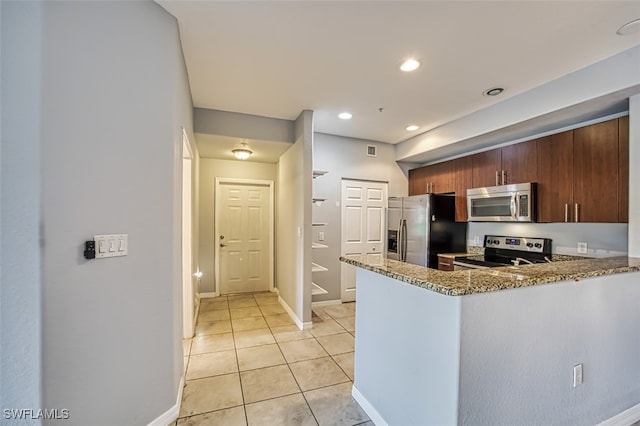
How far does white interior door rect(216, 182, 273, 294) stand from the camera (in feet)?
15.8

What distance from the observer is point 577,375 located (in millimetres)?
1612

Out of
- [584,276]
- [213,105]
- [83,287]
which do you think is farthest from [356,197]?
[83,287]

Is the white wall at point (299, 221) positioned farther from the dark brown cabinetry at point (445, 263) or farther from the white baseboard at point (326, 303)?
the dark brown cabinetry at point (445, 263)

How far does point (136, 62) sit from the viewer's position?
5.24 feet

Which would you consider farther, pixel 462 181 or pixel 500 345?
pixel 462 181

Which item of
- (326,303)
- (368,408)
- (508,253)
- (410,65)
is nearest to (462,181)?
(508,253)

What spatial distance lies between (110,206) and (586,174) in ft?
12.6

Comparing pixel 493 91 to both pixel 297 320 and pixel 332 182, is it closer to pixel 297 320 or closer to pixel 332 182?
pixel 332 182

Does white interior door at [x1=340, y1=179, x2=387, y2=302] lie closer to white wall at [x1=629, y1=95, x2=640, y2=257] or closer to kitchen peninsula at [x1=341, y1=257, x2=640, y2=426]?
kitchen peninsula at [x1=341, y1=257, x2=640, y2=426]

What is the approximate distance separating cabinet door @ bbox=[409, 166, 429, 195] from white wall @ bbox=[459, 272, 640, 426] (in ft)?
9.32

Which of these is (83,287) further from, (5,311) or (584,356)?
(584,356)

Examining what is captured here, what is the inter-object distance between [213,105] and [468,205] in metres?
3.50

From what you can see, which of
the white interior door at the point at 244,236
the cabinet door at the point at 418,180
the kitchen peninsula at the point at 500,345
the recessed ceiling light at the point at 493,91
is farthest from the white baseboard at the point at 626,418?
the white interior door at the point at 244,236

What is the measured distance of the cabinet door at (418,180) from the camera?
4.50 meters
